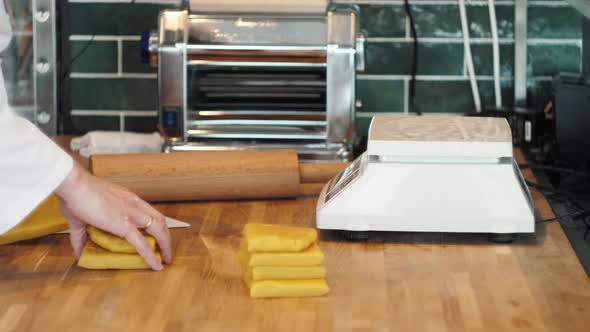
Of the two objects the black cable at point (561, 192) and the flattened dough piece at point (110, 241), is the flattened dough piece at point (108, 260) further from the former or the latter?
the black cable at point (561, 192)

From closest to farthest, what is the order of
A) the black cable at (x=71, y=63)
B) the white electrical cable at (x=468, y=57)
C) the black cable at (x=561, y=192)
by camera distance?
the black cable at (x=561, y=192) → the white electrical cable at (x=468, y=57) → the black cable at (x=71, y=63)

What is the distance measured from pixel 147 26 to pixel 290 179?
2.63ft

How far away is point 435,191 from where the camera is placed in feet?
4.27

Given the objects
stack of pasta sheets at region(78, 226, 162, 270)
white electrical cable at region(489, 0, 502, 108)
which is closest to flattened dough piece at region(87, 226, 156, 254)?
stack of pasta sheets at region(78, 226, 162, 270)

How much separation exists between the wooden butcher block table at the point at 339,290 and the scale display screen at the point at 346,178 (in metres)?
0.07

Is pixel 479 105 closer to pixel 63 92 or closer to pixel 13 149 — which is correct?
pixel 63 92

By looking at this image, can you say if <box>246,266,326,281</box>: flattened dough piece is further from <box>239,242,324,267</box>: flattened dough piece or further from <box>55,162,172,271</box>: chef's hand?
<box>55,162,172,271</box>: chef's hand

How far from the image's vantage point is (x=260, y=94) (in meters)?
1.82

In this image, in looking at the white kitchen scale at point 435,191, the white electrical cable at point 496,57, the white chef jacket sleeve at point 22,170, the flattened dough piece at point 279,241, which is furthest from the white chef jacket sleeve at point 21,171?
the white electrical cable at point 496,57

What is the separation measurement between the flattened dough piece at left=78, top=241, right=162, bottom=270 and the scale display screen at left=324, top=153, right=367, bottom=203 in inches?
11.3

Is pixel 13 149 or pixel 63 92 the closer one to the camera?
pixel 13 149

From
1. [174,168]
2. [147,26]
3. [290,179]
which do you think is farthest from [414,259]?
[147,26]

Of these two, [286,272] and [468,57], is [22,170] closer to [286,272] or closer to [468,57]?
[286,272]

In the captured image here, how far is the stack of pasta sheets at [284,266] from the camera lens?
3.59ft
